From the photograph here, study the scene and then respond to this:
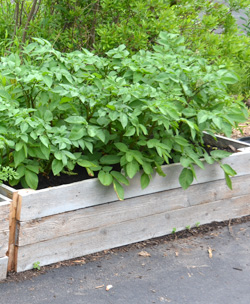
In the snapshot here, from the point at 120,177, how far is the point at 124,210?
242 millimetres

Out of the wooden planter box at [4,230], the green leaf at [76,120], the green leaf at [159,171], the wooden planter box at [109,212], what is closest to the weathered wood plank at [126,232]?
the wooden planter box at [109,212]

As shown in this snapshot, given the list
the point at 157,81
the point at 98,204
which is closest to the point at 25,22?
the point at 157,81

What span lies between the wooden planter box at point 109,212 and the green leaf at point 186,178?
99mm

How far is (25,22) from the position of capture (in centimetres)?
547

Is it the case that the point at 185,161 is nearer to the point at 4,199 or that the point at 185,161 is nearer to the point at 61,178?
the point at 61,178

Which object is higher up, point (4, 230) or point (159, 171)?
point (159, 171)

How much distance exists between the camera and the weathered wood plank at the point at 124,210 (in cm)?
332

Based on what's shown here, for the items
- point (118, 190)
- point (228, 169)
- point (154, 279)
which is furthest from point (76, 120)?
point (228, 169)

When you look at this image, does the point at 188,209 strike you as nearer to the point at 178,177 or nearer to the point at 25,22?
the point at 178,177

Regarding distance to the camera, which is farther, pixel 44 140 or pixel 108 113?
pixel 108 113

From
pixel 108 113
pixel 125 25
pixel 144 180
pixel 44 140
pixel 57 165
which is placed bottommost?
pixel 144 180

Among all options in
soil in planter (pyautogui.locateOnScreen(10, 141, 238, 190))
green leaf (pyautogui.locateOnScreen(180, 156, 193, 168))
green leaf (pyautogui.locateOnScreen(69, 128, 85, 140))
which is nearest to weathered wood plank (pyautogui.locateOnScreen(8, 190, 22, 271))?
soil in planter (pyautogui.locateOnScreen(10, 141, 238, 190))

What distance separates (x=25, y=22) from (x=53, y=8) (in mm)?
454

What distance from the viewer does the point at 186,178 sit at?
3797 mm
